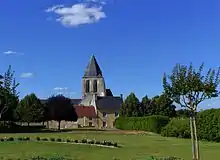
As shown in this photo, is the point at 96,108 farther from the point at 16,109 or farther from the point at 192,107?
the point at 192,107

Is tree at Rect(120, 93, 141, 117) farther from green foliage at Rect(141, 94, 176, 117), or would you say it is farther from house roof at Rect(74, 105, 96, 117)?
house roof at Rect(74, 105, 96, 117)

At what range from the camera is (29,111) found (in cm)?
8644

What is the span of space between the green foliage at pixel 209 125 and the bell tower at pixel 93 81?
114708 millimetres

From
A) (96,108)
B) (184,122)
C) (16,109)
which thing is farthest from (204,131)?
(96,108)

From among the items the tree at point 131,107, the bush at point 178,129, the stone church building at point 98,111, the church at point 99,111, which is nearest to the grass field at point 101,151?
the bush at point 178,129

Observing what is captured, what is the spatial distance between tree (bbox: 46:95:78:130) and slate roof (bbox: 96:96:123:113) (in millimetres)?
35672

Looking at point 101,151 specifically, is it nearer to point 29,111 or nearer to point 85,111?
point 29,111

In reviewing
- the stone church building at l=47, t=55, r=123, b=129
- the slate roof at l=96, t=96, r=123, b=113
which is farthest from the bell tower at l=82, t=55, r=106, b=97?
the slate roof at l=96, t=96, r=123, b=113

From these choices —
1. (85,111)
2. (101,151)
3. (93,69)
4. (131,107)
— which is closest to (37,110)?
(131,107)

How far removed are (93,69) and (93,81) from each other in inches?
231

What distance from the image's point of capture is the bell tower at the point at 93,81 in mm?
160875

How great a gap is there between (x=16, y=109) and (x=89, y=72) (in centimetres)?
8023

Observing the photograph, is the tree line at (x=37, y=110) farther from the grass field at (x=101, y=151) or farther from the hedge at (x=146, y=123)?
the grass field at (x=101, y=151)

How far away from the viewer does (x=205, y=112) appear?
144ft
